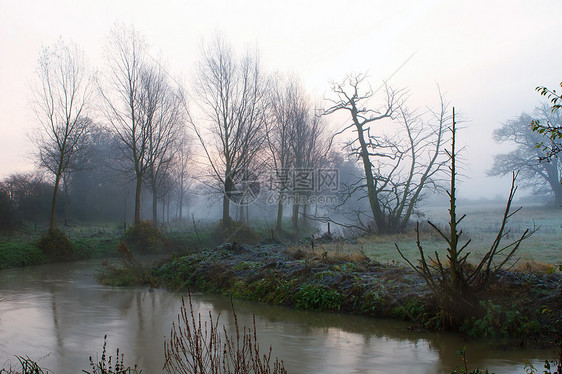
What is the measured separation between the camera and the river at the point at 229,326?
19.6 ft

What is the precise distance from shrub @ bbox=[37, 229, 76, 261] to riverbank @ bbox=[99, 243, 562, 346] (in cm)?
639

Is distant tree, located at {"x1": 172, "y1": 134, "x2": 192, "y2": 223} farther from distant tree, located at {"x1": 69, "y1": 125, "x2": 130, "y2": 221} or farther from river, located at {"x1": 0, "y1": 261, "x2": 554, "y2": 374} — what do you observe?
river, located at {"x1": 0, "y1": 261, "x2": 554, "y2": 374}

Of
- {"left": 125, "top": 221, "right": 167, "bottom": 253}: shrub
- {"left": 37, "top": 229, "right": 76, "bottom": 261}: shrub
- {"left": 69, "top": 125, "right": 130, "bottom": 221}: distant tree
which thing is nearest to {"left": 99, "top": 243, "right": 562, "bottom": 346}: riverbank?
{"left": 37, "top": 229, "right": 76, "bottom": 261}: shrub

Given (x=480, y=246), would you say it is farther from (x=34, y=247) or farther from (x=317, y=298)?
(x=34, y=247)

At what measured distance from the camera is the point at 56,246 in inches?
784

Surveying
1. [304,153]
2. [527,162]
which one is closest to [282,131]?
[304,153]

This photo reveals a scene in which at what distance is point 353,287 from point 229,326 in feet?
9.44

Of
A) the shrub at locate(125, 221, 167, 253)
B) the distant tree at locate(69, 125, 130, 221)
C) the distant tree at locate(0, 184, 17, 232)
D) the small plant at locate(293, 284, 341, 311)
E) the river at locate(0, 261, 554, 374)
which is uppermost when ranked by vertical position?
the distant tree at locate(69, 125, 130, 221)

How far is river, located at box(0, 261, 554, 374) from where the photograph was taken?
5.99 m

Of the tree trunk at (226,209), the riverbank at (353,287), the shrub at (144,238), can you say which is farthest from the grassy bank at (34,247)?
the tree trunk at (226,209)

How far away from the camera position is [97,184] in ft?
135

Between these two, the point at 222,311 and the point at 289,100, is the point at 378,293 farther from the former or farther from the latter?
the point at 289,100

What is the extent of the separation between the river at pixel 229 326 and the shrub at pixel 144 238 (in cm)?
1076

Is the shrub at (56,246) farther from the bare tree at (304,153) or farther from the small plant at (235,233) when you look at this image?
the bare tree at (304,153)
